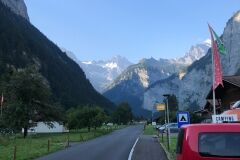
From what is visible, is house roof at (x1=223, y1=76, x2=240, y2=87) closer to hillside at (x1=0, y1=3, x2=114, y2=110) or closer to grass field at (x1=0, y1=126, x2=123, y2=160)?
grass field at (x1=0, y1=126, x2=123, y2=160)

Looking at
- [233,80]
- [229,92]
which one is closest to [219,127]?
[233,80]

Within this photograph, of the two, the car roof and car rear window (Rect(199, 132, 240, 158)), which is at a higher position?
the car roof

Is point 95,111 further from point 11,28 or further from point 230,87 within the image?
point 11,28

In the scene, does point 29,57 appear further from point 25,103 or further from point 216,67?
point 216,67

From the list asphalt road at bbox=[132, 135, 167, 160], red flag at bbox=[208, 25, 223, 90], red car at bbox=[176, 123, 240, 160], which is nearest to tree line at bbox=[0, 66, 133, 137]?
asphalt road at bbox=[132, 135, 167, 160]

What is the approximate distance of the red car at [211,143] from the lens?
8023mm

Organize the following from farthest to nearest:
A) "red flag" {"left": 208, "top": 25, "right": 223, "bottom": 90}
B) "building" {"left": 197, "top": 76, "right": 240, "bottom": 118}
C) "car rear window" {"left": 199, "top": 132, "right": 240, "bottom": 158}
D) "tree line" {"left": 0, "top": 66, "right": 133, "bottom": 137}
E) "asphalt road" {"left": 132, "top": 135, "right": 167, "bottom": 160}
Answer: "tree line" {"left": 0, "top": 66, "right": 133, "bottom": 137} < "building" {"left": 197, "top": 76, "right": 240, "bottom": 118} < "asphalt road" {"left": 132, "top": 135, "right": 167, "bottom": 160} < "red flag" {"left": 208, "top": 25, "right": 223, "bottom": 90} < "car rear window" {"left": 199, "top": 132, "right": 240, "bottom": 158}

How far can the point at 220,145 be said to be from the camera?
810 centimetres

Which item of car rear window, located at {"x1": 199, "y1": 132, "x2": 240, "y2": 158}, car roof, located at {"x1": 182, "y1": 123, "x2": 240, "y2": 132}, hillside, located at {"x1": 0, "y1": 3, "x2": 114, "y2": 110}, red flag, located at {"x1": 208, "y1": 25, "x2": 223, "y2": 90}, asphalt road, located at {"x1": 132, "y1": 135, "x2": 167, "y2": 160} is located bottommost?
asphalt road, located at {"x1": 132, "y1": 135, "x2": 167, "y2": 160}

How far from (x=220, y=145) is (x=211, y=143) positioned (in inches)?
6.2

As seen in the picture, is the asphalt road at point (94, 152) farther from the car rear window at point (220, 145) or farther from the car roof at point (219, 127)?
the car rear window at point (220, 145)

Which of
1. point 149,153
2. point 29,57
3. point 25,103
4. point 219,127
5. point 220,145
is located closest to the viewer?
point 220,145

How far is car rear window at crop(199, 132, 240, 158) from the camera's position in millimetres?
8016

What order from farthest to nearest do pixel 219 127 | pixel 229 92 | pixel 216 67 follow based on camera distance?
pixel 229 92 < pixel 216 67 < pixel 219 127
